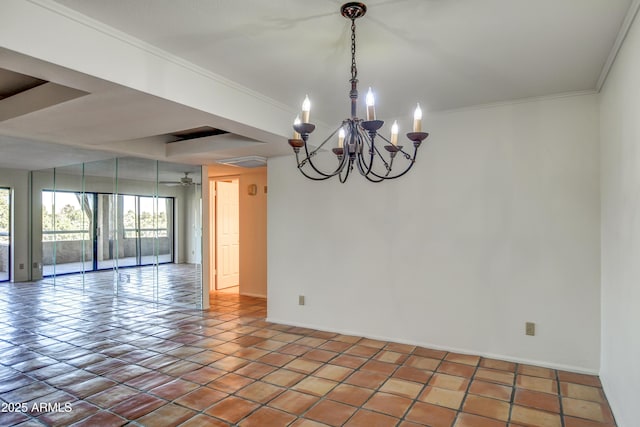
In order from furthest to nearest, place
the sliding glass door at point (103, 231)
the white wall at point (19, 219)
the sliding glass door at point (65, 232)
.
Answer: the sliding glass door at point (65, 232) → the white wall at point (19, 219) → the sliding glass door at point (103, 231)

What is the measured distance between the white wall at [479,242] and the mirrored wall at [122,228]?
7.16 feet

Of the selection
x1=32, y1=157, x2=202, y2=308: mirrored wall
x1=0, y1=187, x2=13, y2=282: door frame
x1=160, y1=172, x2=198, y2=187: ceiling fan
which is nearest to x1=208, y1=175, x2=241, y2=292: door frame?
x1=32, y1=157, x2=202, y2=308: mirrored wall

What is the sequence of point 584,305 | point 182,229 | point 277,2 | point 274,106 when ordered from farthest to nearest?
1. point 182,229
2. point 274,106
3. point 584,305
4. point 277,2

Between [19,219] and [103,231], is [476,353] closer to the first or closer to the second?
[103,231]

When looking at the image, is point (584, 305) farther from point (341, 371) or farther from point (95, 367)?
point (95, 367)

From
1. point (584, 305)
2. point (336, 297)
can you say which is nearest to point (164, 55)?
point (336, 297)

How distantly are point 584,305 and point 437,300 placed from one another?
1.19 m

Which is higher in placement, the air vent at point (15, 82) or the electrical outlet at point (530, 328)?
the air vent at point (15, 82)

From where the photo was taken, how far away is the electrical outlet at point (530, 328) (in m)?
3.30

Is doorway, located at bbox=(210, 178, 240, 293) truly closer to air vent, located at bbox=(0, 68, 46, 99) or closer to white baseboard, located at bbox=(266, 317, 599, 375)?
white baseboard, located at bbox=(266, 317, 599, 375)

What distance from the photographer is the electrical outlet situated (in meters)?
3.30

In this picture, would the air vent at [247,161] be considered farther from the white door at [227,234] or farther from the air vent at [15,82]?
the air vent at [15,82]

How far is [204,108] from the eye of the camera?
9.00 ft

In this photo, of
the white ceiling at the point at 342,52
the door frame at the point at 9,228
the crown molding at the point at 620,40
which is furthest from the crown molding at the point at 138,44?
the door frame at the point at 9,228
